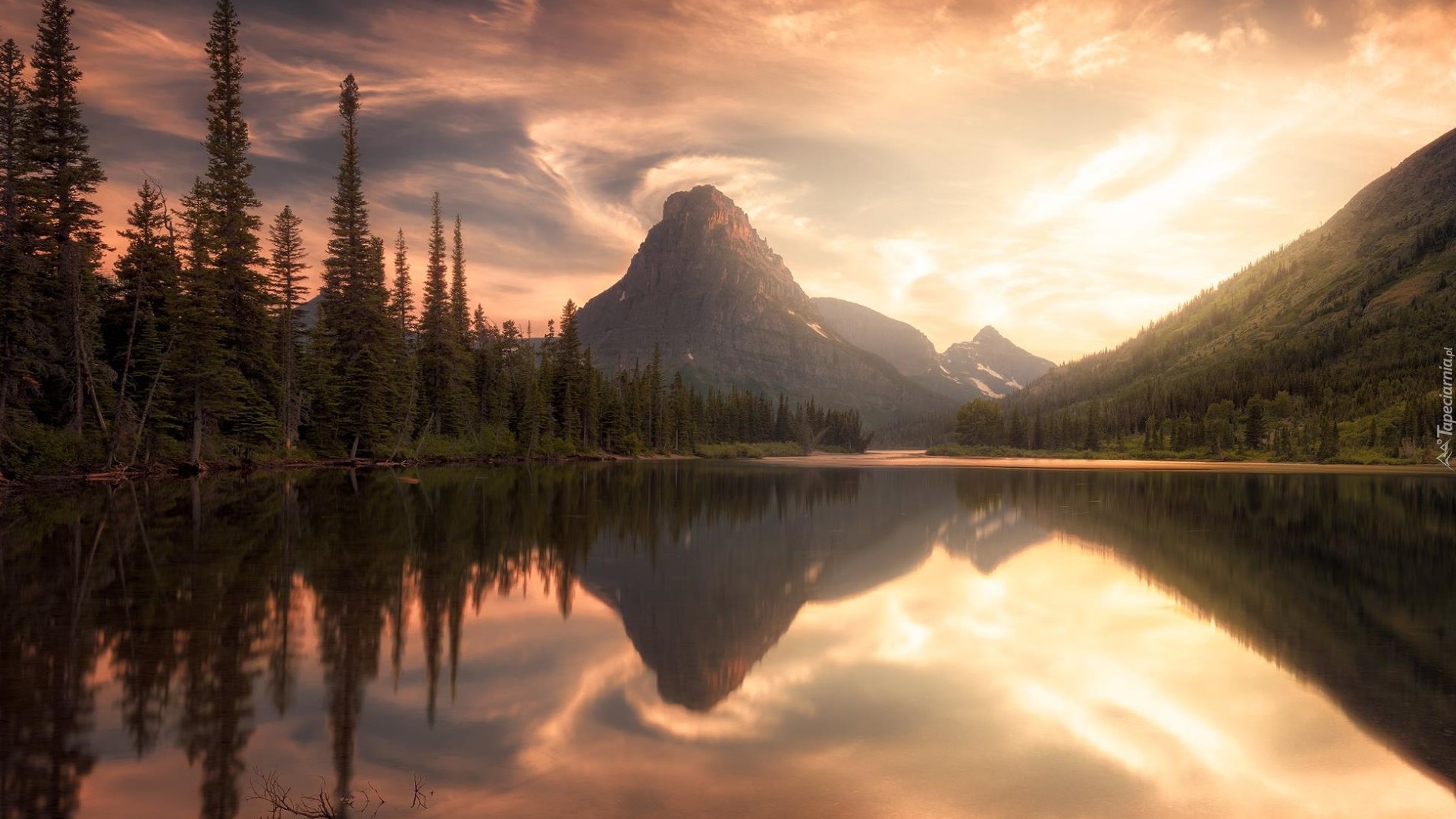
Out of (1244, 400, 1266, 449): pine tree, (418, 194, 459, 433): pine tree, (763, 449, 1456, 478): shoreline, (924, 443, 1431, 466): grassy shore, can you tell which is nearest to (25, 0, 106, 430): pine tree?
(418, 194, 459, 433): pine tree

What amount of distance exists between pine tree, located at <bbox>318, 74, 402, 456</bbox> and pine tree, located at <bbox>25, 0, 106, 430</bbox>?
26.4 meters

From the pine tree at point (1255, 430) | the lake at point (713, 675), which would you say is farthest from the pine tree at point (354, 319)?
the pine tree at point (1255, 430)

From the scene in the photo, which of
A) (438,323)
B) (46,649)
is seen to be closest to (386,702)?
(46,649)

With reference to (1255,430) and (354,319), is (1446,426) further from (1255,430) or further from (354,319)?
(354,319)

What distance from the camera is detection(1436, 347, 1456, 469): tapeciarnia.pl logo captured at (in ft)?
416

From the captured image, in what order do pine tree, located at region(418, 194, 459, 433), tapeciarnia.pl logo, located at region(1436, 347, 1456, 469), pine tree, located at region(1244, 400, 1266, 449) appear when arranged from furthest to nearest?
pine tree, located at region(1244, 400, 1266, 449)
tapeciarnia.pl logo, located at region(1436, 347, 1456, 469)
pine tree, located at region(418, 194, 459, 433)

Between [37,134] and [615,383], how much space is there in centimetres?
10292

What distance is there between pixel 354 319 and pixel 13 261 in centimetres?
3868

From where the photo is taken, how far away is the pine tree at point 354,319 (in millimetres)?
77500

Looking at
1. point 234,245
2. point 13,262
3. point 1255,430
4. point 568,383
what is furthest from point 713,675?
point 1255,430

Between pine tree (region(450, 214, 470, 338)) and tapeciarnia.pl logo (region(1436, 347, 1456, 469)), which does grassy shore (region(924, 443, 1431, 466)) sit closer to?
tapeciarnia.pl logo (region(1436, 347, 1456, 469))

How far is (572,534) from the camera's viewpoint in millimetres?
27078

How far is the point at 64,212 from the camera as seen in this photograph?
5047 cm

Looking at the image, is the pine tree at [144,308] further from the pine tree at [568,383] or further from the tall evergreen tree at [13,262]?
the pine tree at [568,383]
